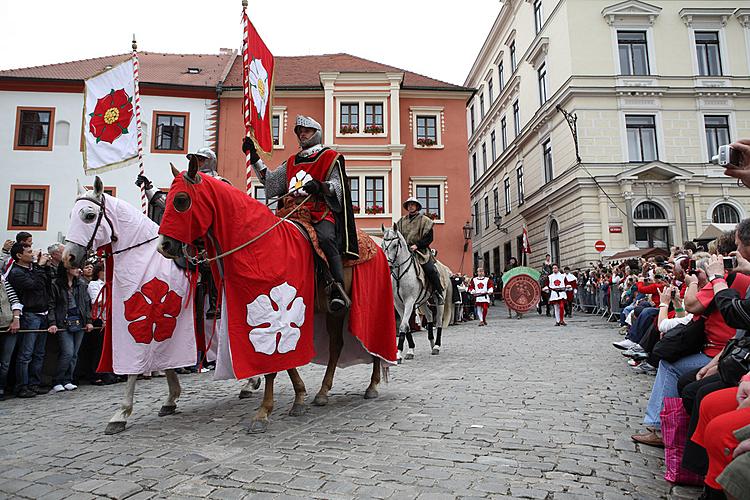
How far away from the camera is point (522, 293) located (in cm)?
1873

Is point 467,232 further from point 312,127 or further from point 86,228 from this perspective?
point 86,228

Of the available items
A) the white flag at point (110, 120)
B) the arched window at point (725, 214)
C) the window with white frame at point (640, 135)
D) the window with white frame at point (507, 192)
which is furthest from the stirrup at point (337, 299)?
the window with white frame at point (507, 192)

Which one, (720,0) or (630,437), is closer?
(630,437)

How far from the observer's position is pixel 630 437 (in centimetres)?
406

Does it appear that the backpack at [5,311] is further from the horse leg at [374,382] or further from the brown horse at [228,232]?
the horse leg at [374,382]

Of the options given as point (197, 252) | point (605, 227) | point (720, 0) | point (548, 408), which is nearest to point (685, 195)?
point (605, 227)

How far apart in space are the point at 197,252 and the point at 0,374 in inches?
156

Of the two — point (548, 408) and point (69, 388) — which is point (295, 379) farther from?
point (69, 388)

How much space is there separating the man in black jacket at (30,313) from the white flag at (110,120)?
2.02 m

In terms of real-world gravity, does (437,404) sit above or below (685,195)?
below

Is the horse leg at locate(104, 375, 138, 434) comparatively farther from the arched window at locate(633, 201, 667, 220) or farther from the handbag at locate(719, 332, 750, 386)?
the arched window at locate(633, 201, 667, 220)

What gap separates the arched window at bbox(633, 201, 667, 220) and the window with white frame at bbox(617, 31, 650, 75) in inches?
277

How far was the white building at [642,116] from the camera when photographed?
25297 millimetres

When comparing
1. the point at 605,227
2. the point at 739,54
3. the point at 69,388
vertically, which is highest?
the point at 739,54
